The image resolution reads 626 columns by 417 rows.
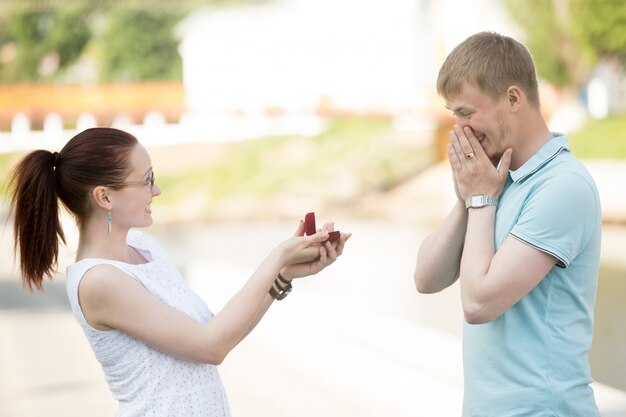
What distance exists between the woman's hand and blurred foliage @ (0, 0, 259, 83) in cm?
3672

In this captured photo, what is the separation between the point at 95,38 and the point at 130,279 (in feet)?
134

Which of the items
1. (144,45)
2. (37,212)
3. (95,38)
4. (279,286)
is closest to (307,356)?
(279,286)

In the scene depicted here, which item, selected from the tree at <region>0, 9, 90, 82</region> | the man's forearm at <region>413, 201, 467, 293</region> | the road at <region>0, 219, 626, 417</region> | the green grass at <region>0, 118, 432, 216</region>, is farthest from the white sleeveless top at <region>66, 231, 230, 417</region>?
the tree at <region>0, 9, 90, 82</region>

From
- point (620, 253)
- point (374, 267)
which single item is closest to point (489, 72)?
point (374, 267)

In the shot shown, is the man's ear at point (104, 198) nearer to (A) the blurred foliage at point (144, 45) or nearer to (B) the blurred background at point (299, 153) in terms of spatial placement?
(B) the blurred background at point (299, 153)

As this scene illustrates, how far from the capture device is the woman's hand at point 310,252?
2.52m

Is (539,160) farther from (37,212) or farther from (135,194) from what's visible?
(37,212)

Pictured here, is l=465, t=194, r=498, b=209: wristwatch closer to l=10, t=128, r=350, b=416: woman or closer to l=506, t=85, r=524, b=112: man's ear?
l=506, t=85, r=524, b=112: man's ear

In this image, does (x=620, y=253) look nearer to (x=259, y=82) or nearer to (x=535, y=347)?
(x=535, y=347)

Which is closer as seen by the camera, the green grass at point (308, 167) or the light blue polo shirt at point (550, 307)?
the light blue polo shirt at point (550, 307)

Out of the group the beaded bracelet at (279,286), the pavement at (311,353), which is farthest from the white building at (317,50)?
the beaded bracelet at (279,286)

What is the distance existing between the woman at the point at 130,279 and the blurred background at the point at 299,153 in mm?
130

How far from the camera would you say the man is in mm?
2256

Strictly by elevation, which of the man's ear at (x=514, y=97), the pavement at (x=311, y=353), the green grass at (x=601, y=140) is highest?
the man's ear at (x=514, y=97)
